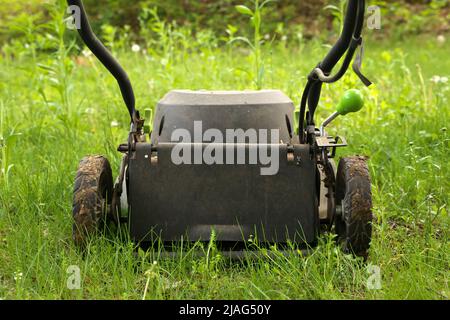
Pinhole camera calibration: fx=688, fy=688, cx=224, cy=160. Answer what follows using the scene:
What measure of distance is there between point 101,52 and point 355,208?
0.82 m

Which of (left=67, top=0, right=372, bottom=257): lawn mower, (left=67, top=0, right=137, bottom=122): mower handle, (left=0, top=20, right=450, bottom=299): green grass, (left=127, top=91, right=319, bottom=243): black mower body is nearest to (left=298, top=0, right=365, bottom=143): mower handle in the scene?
(left=67, top=0, right=372, bottom=257): lawn mower

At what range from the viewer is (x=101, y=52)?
1933mm

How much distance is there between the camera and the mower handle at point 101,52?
179cm

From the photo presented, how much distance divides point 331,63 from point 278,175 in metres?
0.33

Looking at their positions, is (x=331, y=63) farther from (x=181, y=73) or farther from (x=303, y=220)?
(x=181, y=73)

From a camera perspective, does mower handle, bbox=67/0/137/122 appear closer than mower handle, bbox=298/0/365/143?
No

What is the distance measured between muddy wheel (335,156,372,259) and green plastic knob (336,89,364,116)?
0.47ft

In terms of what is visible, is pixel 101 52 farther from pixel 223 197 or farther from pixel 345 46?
pixel 345 46

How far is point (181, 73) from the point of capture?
4.64 metres

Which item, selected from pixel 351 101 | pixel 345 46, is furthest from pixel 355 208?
pixel 345 46

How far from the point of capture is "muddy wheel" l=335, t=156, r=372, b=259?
181 cm

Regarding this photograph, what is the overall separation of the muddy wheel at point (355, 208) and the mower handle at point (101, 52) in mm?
648

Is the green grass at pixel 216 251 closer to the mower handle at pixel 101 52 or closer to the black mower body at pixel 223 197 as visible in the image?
the black mower body at pixel 223 197

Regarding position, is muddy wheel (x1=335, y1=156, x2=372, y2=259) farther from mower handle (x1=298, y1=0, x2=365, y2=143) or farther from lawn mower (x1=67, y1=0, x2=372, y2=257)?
mower handle (x1=298, y1=0, x2=365, y2=143)
